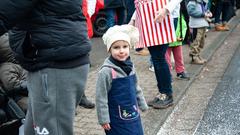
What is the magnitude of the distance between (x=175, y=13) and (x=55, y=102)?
2997 mm

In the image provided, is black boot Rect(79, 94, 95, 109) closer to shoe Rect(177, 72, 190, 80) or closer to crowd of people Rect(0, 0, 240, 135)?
crowd of people Rect(0, 0, 240, 135)

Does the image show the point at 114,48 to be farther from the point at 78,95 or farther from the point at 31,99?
the point at 31,99

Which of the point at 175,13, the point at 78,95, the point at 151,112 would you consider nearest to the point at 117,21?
the point at 175,13

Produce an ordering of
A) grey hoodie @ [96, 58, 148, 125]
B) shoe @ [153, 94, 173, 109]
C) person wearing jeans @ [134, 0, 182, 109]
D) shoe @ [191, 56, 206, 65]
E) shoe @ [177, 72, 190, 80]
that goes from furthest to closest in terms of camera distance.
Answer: shoe @ [191, 56, 206, 65], shoe @ [177, 72, 190, 80], shoe @ [153, 94, 173, 109], person wearing jeans @ [134, 0, 182, 109], grey hoodie @ [96, 58, 148, 125]

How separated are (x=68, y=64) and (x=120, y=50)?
2.66ft

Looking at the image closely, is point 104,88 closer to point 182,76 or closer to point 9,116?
point 9,116

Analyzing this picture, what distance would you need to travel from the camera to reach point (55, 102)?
106 inches

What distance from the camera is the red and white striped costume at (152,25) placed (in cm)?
485

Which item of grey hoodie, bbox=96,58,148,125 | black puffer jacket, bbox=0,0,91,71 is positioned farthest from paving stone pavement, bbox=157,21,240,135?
black puffer jacket, bbox=0,0,91,71

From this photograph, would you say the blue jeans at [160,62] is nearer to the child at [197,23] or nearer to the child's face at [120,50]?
the child's face at [120,50]

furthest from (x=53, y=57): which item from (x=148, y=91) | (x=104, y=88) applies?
(x=148, y=91)

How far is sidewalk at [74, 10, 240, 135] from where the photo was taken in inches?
181

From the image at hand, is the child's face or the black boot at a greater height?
the child's face

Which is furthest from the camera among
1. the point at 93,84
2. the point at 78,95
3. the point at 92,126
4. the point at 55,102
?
the point at 93,84
